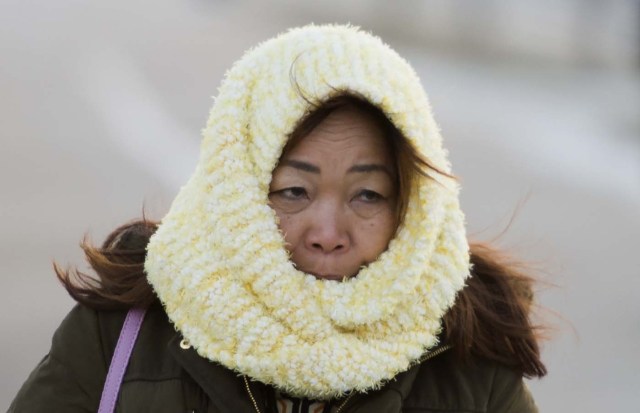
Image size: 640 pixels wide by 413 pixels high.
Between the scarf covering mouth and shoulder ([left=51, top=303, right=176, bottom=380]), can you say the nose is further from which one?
shoulder ([left=51, top=303, right=176, bottom=380])

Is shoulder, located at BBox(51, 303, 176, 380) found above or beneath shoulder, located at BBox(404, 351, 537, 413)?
above

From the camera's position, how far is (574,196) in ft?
18.1

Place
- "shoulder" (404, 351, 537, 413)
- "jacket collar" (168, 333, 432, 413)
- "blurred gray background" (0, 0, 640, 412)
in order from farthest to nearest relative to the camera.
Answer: "blurred gray background" (0, 0, 640, 412) → "shoulder" (404, 351, 537, 413) → "jacket collar" (168, 333, 432, 413)

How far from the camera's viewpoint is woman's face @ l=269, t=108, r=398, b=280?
216 cm

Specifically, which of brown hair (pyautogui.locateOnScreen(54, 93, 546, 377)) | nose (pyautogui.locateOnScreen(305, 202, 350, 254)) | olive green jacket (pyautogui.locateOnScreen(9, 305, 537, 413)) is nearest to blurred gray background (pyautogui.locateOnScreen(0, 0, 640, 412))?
brown hair (pyautogui.locateOnScreen(54, 93, 546, 377))

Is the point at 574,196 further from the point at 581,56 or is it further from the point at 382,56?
the point at 382,56

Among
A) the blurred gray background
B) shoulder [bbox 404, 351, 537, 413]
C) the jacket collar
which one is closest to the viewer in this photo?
the jacket collar

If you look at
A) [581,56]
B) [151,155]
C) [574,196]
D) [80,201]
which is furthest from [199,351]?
[581,56]

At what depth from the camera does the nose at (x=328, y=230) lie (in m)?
2.13

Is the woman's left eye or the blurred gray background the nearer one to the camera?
the woman's left eye

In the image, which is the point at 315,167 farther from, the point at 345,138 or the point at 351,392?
the point at 351,392

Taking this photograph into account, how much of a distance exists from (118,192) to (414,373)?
288 cm

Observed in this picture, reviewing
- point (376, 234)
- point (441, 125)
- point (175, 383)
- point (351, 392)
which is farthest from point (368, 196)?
point (441, 125)

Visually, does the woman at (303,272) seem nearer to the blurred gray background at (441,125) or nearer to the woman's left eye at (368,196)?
the woman's left eye at (368,196)
